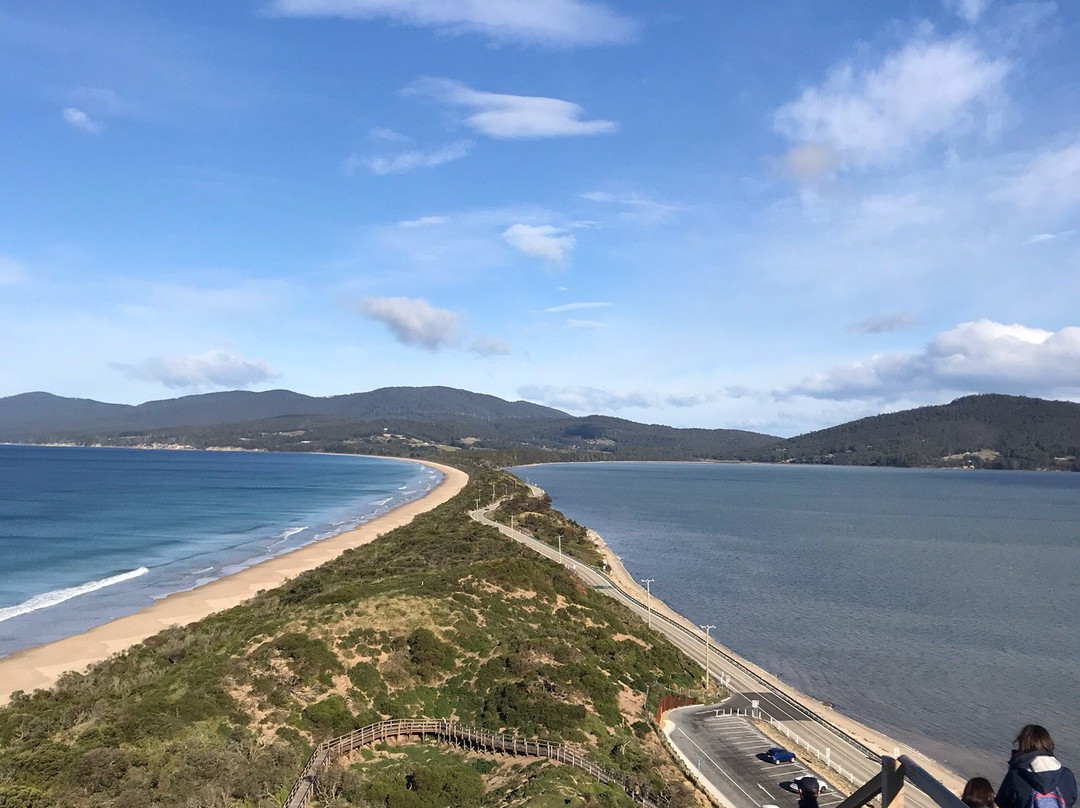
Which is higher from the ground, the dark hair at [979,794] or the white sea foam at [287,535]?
the dark hair at [979,794]

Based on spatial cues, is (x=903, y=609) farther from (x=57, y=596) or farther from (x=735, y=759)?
(x=57, y=596)

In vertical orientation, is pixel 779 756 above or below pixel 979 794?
below

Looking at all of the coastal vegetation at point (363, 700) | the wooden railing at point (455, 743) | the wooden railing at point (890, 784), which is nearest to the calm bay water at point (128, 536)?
the coastal vegetation at point (363, 700)

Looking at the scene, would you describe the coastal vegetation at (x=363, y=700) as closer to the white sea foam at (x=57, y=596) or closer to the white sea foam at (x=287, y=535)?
the white sea foam at (x=57, y=596)

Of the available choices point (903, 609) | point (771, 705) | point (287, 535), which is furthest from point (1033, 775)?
point (287, 535)

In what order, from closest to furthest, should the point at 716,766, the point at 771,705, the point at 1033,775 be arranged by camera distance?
the point at 1033,775, the point at 716,766, the point at 771,705

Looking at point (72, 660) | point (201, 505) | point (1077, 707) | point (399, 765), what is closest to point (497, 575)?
point (399, 765)

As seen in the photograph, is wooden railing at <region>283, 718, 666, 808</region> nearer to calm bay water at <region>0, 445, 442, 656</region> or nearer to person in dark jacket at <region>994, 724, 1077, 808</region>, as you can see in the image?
person in dark jacket at <region>994, 724, 1077, 808</region>
